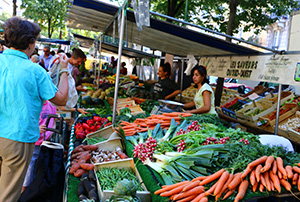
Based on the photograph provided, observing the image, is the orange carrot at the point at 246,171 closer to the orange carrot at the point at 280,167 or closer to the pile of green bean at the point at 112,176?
the orange carrot at the point at 280,167

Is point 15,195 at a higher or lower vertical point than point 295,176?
lower

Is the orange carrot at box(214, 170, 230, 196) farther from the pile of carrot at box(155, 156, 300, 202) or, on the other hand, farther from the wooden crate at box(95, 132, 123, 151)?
the wooden crate at box(95, 132, 123, 151)

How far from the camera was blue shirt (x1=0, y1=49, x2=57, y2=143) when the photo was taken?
2.70m

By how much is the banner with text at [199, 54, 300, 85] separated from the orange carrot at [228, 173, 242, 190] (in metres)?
2.93

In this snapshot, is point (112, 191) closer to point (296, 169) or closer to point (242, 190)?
point (242, 190)

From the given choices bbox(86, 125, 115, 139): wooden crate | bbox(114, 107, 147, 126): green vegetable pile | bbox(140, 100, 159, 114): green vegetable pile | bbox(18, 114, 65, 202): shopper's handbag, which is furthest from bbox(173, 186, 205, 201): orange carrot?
bbox(140, 100, 159, 114): green vegetable pile

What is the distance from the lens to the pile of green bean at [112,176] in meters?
3.01

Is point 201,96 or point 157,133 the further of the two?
point 201,96

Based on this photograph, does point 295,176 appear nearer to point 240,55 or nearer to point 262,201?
point 262,201

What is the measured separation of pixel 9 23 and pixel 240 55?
16.3ft

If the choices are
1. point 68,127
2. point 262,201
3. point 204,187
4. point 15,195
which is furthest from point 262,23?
point 15,195

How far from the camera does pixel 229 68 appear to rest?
657 centimetres

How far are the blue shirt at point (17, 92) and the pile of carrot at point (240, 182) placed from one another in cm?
154

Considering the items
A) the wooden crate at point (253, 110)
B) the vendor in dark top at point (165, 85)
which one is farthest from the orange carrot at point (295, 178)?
the vendor in dark top at point (165, 85)
